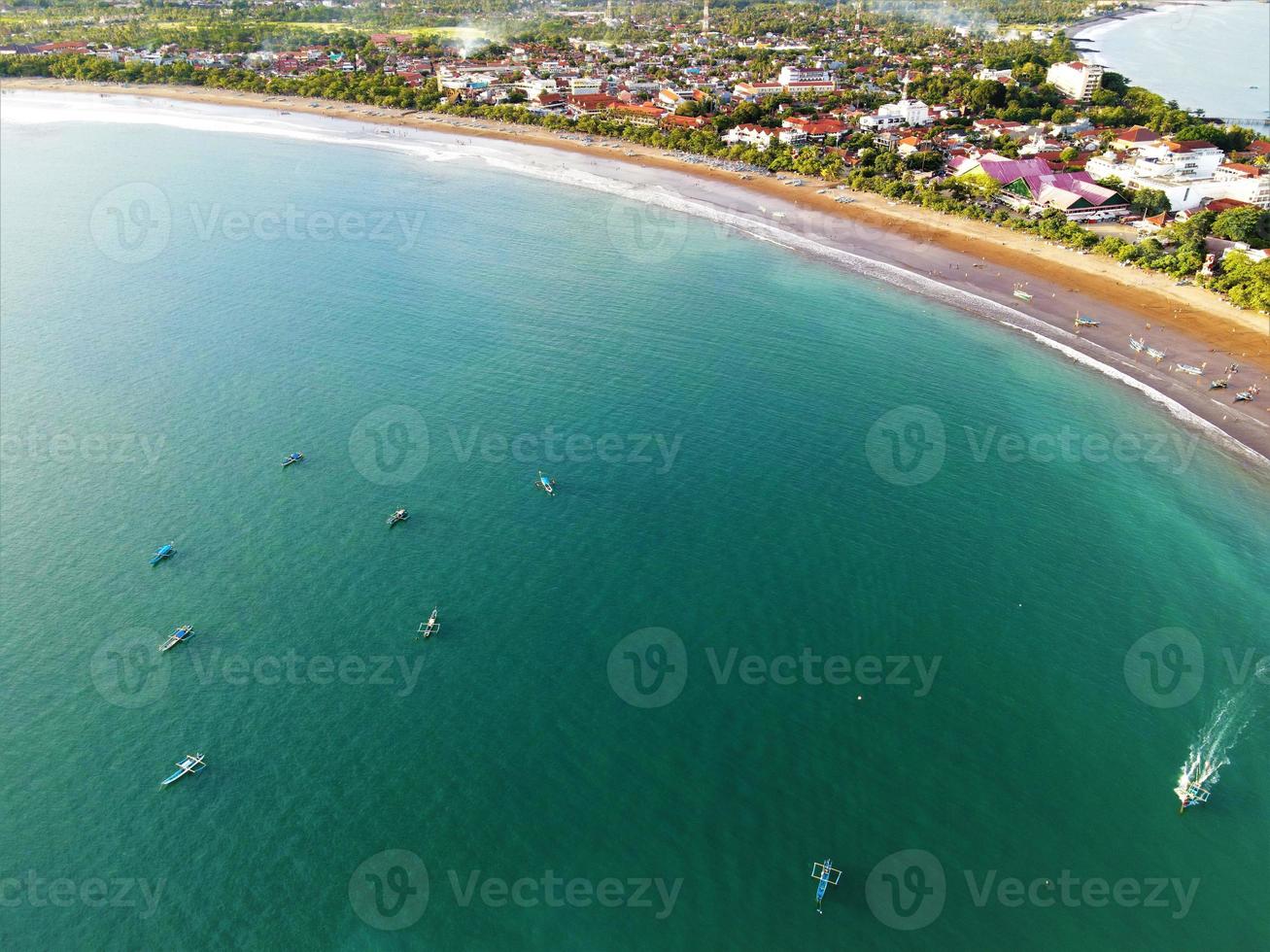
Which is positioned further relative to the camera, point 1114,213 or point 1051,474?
point 1114,213

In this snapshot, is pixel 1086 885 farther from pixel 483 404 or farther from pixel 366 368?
pixel 366 368

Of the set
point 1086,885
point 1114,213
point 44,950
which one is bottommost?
point 44,950

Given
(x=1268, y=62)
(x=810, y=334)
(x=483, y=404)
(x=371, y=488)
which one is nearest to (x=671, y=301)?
(x=810, y=334)

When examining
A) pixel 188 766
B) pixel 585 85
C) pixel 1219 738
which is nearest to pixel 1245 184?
pixel 1219 738

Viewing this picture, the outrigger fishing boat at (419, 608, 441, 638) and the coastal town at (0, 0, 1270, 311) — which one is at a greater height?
the coastal town at (0, 0, 1270, 311)

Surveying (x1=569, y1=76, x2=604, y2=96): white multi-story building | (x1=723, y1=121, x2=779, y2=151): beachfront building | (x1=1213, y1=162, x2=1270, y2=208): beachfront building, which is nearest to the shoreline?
(x1=723, y1=121, x2=779, y2=151): beachfront building

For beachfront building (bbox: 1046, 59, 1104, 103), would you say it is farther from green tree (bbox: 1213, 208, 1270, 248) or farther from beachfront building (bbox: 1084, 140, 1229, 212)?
green tree (bbox: 1213, 208, 1270, 248)
